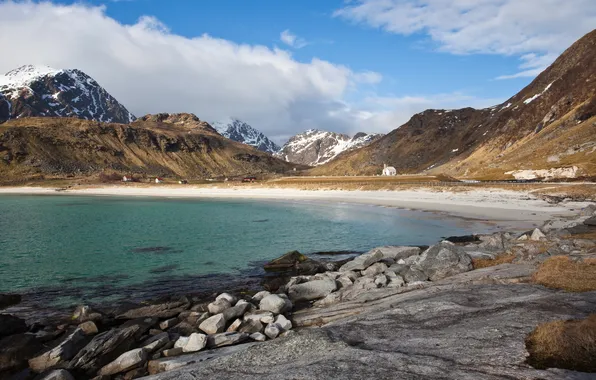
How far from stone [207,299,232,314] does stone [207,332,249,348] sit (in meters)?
2.73

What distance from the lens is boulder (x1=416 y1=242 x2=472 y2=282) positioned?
18.5 m

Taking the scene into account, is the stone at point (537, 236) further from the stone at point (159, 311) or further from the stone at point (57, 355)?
the stone at point (57, 355)

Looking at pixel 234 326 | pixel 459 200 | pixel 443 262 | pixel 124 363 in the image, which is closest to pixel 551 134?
pixel 459 200

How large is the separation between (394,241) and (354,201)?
47.2 metres

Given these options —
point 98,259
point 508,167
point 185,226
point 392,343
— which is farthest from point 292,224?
point 508,167

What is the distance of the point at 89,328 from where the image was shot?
14.1m

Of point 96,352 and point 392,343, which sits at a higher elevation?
point 392,343

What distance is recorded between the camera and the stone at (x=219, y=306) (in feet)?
51.7

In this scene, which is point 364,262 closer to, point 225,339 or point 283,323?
point 283,323

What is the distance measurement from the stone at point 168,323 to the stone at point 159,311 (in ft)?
2.79

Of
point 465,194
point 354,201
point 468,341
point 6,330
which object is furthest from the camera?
point 354,201

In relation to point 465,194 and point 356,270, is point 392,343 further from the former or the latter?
point 465,194

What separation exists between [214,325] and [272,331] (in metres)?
2.23

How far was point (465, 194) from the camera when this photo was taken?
71.2 m
